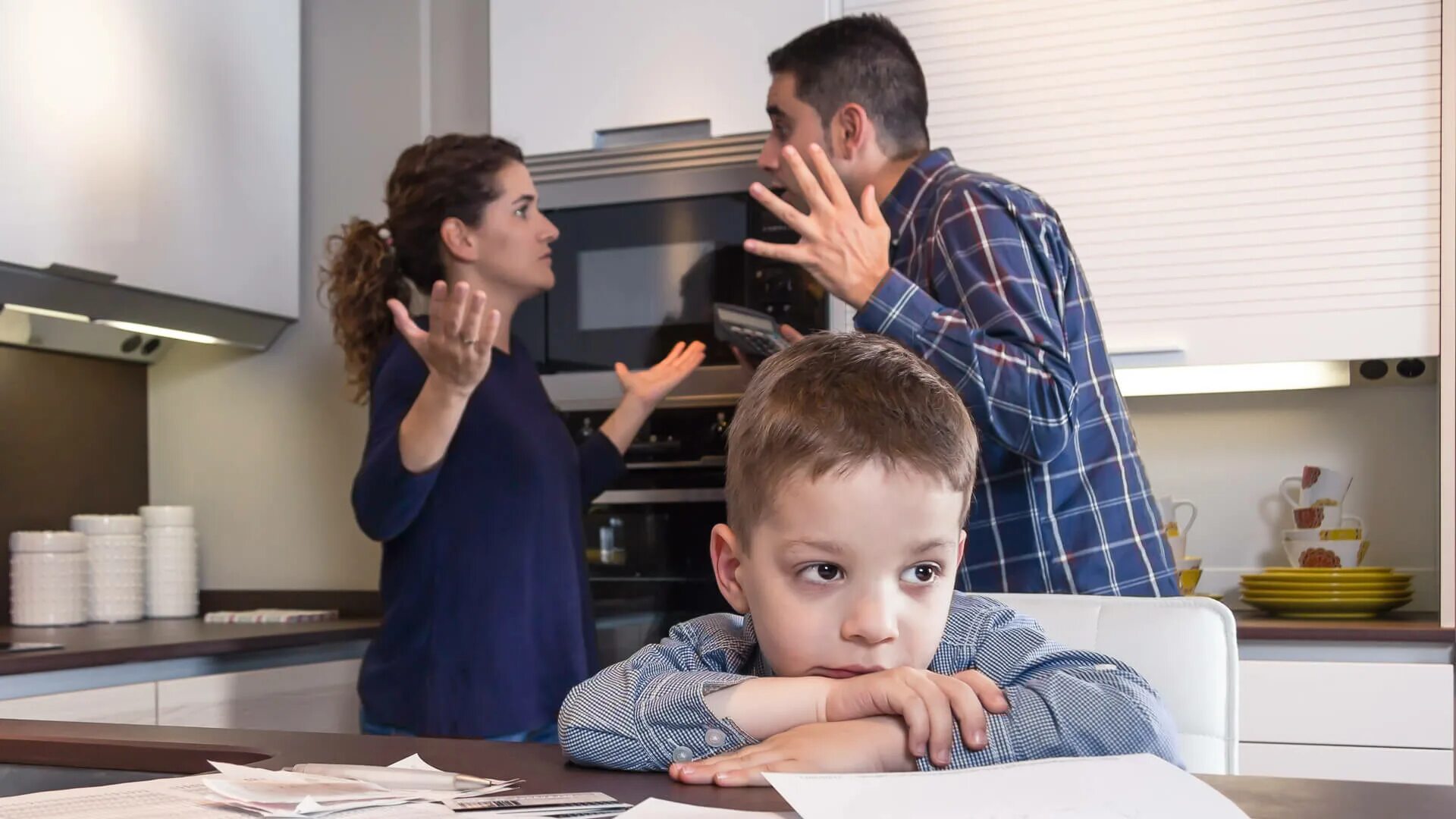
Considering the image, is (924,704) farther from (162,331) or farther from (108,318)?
(162,331)

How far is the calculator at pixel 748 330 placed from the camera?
6.86 feet

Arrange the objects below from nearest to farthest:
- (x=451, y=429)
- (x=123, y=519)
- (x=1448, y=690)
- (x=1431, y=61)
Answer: (x=451, y=429) → (x=1448, y=690) → (x=1431, y=61) → (x=123, y=519)

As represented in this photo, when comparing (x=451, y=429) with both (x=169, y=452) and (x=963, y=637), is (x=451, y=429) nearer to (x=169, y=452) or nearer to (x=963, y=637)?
(x=963, y=637)

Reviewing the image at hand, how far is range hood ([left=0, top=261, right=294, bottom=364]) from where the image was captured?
7.42 ft

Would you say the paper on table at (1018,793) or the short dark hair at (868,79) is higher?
the short dark hair at (868,79)

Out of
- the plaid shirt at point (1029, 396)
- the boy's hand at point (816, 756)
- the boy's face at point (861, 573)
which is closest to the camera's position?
the boy's hand at point (816, 756)

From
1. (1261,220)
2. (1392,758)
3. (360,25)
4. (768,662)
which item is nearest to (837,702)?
(768,662)

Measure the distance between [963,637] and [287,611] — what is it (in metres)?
2.02

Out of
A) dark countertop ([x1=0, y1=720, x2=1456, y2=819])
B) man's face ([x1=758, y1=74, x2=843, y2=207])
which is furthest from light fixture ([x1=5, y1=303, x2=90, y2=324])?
dark countertop ([x1=0, y1=720, x2=1456, y2=819])

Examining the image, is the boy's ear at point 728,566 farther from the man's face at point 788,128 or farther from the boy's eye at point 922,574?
the man's face at point 788,128

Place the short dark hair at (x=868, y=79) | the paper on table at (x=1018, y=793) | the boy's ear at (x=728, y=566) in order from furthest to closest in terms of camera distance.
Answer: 1. the short dark hair at (x=868, y=79)
2. the boy's ear at (x=728, y=566)
3. the paper on table at (x=1018, y=793)

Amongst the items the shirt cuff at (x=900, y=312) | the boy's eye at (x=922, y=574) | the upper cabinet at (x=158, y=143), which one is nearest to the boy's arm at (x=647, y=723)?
the boy's eye at (x=922, y=574)

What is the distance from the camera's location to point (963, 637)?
0.95 m

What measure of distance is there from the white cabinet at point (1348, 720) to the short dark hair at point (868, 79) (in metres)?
0.98
